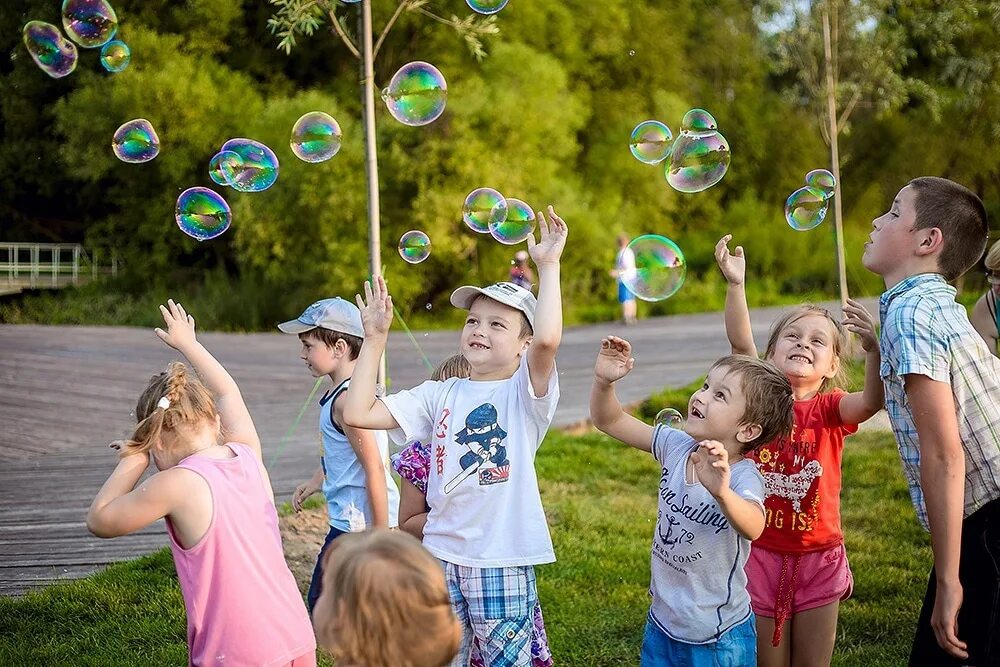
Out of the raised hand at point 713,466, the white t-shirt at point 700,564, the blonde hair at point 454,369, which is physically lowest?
the white t-shirt at point 700,564

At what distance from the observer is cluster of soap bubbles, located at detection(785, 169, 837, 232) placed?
4.51 metres

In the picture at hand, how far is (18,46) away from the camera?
722 inches

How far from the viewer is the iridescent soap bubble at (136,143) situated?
5.11 meters

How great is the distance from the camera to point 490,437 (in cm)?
303

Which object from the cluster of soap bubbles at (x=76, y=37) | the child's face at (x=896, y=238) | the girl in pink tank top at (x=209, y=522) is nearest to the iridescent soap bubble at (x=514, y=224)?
the child's face at (x=896, y=238)

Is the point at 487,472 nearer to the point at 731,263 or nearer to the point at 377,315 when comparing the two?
the point at 377,315

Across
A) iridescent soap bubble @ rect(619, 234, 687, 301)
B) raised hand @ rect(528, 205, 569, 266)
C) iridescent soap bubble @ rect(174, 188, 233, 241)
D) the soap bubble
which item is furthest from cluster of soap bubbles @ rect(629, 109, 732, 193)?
iridescent soap bubble @ rect(174, 188, 233, 241)

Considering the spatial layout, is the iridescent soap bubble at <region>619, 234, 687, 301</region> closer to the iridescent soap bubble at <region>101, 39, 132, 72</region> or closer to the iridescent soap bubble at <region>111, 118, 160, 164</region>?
the iridescent soap bubble at <region>111, 118, 160, 164</region>

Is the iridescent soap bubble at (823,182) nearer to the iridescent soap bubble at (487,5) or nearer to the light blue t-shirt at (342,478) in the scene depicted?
the iridescent soap bubble at (487,5)

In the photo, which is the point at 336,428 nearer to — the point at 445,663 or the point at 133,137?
the point at 445,663

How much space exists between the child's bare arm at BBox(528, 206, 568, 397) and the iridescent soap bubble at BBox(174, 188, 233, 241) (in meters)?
2.29

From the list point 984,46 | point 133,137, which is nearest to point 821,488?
point 133,137

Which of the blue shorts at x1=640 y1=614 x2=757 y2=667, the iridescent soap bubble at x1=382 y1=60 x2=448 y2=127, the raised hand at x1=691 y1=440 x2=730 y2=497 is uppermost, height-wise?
the iridescent soap bubble at x1=382 y1=60 x2=448 y2=127

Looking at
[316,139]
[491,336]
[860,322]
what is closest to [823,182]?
[860,322]
